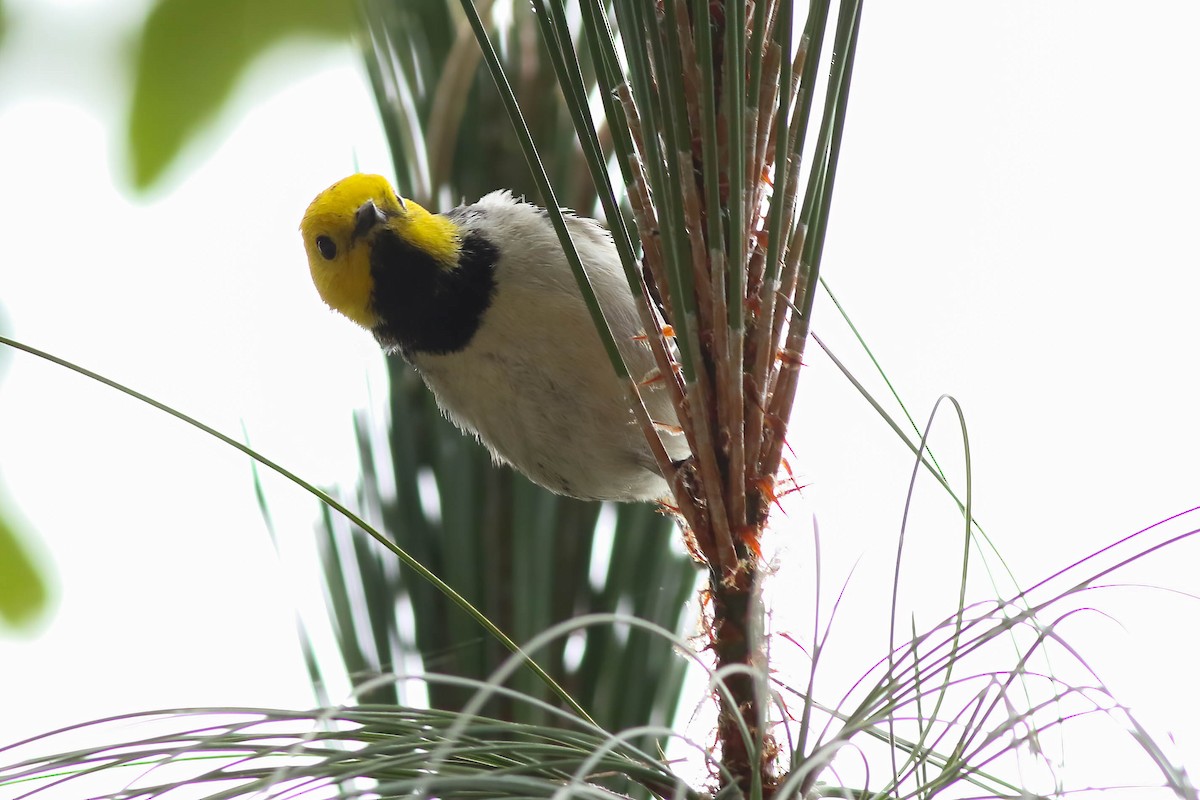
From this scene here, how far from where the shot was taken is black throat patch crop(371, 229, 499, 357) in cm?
146

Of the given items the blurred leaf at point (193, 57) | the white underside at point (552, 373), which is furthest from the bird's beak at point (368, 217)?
the blurred leaf at point (193, 57)

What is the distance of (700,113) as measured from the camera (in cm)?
62

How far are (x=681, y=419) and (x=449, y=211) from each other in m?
0.99

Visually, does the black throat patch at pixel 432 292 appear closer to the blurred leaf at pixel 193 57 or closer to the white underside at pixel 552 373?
the white underside at pixel 552 373

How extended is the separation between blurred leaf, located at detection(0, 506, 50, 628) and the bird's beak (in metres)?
0.94

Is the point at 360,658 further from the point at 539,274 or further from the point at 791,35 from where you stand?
the point at 791,35

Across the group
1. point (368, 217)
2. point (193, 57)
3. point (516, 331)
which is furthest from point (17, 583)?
point (368, 217)

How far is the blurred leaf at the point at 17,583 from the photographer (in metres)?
0.62

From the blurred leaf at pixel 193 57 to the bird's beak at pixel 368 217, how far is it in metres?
0.94

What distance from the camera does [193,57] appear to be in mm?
576

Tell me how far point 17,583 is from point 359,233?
98 centimetres

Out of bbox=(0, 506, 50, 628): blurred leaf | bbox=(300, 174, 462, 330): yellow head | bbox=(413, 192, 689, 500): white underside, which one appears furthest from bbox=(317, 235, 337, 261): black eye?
bbox=(0, 506, 50, 628): blurred leaf

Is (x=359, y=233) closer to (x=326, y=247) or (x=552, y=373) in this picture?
(x=326, y=247)

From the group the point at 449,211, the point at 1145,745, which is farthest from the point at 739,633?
the point at 449,211
